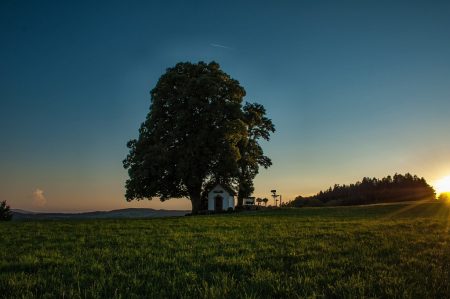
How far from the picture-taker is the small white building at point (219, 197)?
5041 centimetres

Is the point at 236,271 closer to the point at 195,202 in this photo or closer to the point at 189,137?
the point at 189,137

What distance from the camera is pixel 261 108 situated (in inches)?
2172

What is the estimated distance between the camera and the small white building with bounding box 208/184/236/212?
50.4m

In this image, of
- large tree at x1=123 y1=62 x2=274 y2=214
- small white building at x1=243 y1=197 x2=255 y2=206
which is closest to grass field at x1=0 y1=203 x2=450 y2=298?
large tree at x1=123 y1=62 x2=274 y2=214

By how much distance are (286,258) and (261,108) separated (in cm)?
4720

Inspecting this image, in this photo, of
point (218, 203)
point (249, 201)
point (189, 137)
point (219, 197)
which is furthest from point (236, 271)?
point (249, 201)

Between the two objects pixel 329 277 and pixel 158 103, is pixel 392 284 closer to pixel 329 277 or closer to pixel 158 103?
pixel 329 277

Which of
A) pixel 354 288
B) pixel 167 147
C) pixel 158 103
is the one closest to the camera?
pixel 354 288

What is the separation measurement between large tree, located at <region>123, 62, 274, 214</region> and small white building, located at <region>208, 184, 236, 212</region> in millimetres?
1806

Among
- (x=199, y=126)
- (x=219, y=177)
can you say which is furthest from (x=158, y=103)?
(x=219, y=177)

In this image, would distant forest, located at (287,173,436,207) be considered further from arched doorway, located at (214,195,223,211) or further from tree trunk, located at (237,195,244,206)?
arched doorway, located at (214,195,223,211)

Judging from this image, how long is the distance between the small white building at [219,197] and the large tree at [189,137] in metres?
1.81

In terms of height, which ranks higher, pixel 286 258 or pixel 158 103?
pixel 158 103

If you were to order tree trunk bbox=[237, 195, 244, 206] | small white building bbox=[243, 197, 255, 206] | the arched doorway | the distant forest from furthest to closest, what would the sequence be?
the distant forest, small white building bbox=[243, 197, 255, 206], tree trunk bbox=[237, 195, 244, 206], the arched doorway
